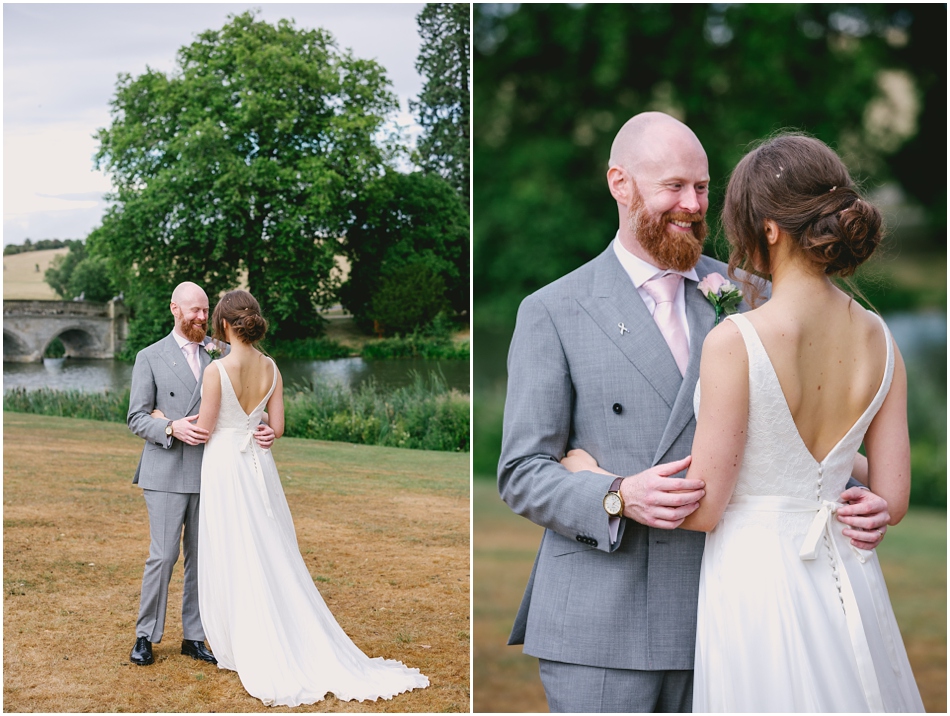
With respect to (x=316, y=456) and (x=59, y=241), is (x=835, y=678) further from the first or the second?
(x=59, y=241)

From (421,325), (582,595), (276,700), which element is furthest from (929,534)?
(582,595)

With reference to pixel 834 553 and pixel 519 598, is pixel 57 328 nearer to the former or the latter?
pixel 519 598

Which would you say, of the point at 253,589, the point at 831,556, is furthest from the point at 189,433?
A: the point at 831,556

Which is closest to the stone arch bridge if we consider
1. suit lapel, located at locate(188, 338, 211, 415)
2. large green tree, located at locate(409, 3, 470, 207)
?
suit lapel, located at locate(188, 338, 211, 415)

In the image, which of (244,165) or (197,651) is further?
(244,165)

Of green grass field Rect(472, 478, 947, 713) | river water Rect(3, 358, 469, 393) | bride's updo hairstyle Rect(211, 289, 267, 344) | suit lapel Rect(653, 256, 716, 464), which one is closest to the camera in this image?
suit lapel Rect(653, 256, 716, 464)

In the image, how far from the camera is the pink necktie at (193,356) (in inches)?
174

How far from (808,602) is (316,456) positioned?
3.96m

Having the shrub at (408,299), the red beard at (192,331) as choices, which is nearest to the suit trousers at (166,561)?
the red beard at (192,331)

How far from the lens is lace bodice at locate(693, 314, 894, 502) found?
2.14 metres

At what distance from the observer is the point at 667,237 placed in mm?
2586

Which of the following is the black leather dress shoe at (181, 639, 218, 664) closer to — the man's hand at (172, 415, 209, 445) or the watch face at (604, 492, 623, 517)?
the man's hand at (172, 415, 209, 445)

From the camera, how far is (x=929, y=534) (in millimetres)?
9023

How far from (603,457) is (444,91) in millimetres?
3965
